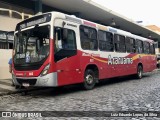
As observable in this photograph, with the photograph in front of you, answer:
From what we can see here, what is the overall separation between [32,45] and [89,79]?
3032 millimetres

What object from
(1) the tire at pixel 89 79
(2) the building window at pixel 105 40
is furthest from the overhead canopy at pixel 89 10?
(1) the tire at pixel 89 79

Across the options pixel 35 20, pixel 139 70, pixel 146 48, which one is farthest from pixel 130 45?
pixel 35 20

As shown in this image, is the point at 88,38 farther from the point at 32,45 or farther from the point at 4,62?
the point at 4,62

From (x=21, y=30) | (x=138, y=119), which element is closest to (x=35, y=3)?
(x=21, y=30)

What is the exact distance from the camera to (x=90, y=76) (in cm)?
1165

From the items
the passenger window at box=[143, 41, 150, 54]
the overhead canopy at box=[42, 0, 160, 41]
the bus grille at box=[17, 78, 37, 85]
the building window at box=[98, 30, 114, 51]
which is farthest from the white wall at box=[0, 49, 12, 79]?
the passenger window at box=[143, 41, 150, 54]

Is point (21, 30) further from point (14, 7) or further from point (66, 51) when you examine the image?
point (14, 7)

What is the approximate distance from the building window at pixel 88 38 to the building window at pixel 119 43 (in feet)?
7.31

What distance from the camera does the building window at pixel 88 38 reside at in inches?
446

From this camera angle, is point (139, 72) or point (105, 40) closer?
point (105, 40)

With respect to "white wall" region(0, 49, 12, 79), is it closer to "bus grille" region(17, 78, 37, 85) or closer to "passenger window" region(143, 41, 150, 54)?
"bus grille" region(17, 78, 37, 85)

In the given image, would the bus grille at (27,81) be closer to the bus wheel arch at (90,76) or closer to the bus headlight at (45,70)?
the bus headlight at (45,70)

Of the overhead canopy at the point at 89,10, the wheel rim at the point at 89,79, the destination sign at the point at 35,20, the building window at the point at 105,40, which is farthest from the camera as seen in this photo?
the overhead canopy at the point at 89,10

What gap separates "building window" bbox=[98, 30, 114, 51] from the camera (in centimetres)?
1267
